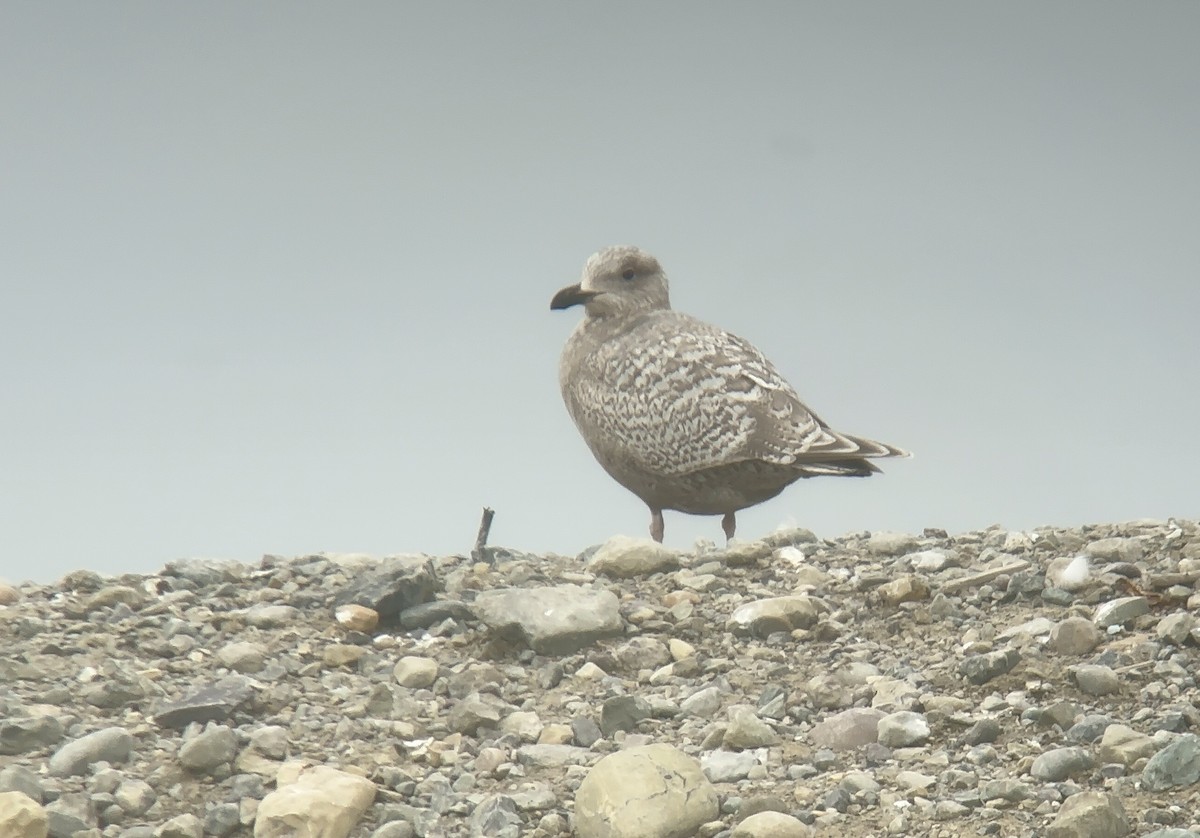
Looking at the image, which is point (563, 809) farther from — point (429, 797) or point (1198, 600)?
point (1198, 600)

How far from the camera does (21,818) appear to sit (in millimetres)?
4035

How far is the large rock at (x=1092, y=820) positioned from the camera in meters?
3.60

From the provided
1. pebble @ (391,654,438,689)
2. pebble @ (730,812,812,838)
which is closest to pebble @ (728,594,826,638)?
pebble @ (391,654,438,689)

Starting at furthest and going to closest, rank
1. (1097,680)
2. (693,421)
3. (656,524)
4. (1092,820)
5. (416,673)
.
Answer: (656,524)
(693,421)
(416,673)
(1097,680)
(1092,820)

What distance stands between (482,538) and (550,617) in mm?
1450

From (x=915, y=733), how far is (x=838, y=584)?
1.78 metres

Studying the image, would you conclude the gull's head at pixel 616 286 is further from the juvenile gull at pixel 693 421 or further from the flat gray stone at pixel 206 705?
the flat gray stone at pixel 206 705

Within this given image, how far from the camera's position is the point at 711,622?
227 inches

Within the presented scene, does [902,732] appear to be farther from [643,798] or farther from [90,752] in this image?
[90,752]

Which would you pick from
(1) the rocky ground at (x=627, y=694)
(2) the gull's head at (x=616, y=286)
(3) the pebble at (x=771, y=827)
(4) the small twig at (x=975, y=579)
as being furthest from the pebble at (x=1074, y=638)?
(2) the gull's head at (x=616, y=286)

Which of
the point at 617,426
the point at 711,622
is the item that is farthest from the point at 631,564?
the point at 617,426

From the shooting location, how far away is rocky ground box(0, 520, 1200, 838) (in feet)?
13.2

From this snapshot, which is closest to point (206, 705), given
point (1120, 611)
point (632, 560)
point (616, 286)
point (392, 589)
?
point (392, 589)

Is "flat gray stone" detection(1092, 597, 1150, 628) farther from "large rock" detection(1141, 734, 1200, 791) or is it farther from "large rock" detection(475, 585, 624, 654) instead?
"large rock" detection(475, 585, 624, 654)
